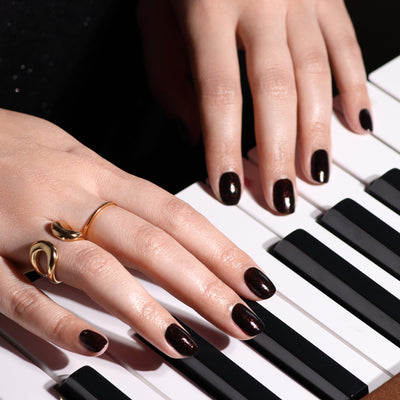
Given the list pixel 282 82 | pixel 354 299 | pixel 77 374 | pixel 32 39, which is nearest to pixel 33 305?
pixel 77 374

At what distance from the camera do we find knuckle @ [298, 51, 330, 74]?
1131mm

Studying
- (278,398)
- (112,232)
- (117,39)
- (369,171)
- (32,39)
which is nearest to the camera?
(278,398)

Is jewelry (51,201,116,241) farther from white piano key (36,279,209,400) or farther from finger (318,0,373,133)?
finger (318,0,373,133)

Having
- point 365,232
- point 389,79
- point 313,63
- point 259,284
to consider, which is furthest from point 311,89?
point 259,284

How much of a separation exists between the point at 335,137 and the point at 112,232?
0.41m

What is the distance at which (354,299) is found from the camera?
880 millimetres

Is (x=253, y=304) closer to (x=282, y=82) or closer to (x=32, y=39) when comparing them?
(x=282, y=82)

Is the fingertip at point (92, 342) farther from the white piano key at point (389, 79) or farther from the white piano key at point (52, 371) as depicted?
the white piano key at point (389, 79)

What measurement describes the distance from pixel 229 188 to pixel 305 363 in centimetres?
29

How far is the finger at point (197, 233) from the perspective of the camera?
0.88 meters

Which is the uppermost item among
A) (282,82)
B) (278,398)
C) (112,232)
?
(282,82)

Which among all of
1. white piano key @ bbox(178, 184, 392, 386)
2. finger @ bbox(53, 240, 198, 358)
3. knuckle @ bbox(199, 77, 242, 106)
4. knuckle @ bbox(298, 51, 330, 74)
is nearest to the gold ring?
finger @ bbox(53, 240, 198, 358)

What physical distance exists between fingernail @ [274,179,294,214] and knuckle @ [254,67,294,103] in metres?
0.15

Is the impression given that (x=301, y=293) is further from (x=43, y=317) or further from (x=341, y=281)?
(x=43, y=317)
